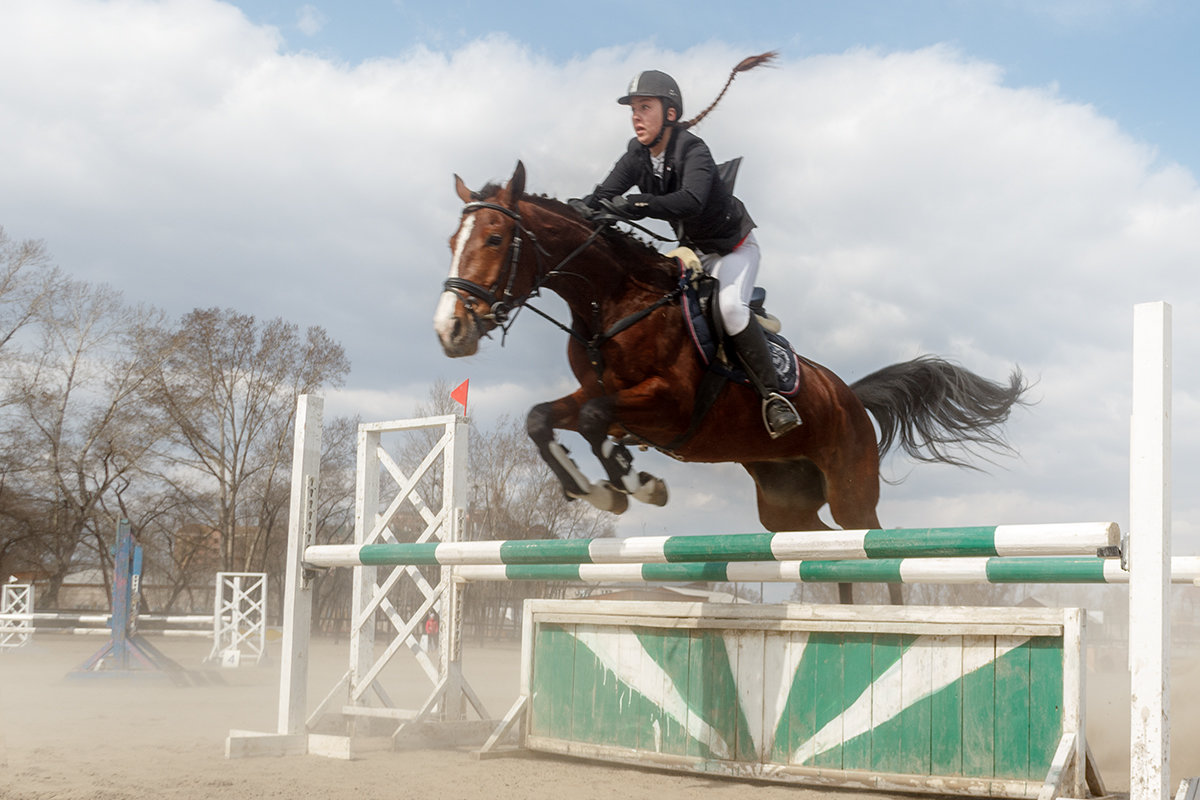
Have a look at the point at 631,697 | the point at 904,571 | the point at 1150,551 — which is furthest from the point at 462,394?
the point at 1150,551

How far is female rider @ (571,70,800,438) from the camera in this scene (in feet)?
10.8

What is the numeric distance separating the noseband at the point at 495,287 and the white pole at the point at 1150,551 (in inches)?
67.7

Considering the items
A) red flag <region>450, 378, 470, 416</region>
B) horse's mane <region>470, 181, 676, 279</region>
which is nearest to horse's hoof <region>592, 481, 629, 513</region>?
horse's mane <region>470, 181, 676, 279</region>

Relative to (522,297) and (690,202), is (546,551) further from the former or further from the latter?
(690,202)

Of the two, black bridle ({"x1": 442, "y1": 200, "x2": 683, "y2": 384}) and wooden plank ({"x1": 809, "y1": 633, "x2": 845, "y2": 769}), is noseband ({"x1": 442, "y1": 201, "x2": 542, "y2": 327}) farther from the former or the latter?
wooden plank ({"x1": 809, "y1": 633, "x2": 845, "y2": 769})

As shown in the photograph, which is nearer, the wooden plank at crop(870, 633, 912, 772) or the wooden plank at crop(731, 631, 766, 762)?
the wooden plank at crop(870, 633, 912, 772)

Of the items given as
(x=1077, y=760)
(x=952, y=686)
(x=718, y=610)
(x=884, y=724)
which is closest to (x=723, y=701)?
(x=718, y=610)

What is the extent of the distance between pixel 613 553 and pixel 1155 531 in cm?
161

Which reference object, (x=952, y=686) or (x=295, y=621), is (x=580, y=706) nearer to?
(x=295, y=621)

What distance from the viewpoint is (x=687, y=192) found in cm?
327

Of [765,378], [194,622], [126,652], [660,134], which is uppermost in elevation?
[660,134]

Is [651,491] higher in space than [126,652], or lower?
higher

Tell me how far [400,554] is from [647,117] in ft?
6.09

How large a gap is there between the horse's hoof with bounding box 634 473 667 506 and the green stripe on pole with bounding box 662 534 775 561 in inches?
7.1
